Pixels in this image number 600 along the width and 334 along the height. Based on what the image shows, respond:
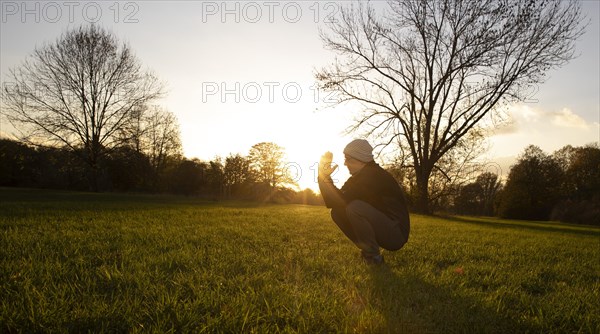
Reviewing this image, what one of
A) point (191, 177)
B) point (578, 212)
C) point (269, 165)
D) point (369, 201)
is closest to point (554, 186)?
point (578, 212)

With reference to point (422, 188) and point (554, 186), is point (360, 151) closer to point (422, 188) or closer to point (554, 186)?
point (422, 188)

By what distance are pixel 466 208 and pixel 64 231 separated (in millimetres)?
94571

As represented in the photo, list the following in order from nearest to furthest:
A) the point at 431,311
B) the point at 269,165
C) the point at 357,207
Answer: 1. the point at 431,311
2. the point at 357,207
3. the point at 269,165

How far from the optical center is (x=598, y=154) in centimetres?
5994

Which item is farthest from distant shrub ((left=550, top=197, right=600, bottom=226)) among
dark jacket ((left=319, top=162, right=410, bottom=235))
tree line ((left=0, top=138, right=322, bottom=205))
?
dark jacket ((left=319, top=162, right=410, bottom=235))

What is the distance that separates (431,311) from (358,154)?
230cm

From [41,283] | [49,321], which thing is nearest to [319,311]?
[49,321]

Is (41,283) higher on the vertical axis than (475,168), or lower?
lower

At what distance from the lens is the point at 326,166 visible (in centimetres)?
466

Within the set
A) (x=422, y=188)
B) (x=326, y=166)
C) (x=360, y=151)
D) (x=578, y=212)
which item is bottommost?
(x=578, y=212)

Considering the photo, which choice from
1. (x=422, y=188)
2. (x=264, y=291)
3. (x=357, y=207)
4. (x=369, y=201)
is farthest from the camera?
(x=422, y=188)

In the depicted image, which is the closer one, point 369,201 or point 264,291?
point 264,291

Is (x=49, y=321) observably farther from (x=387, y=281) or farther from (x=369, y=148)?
(x=369, y=148)

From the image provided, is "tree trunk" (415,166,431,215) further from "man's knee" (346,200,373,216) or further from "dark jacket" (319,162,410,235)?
"man's knee" (346,200,373,216)
